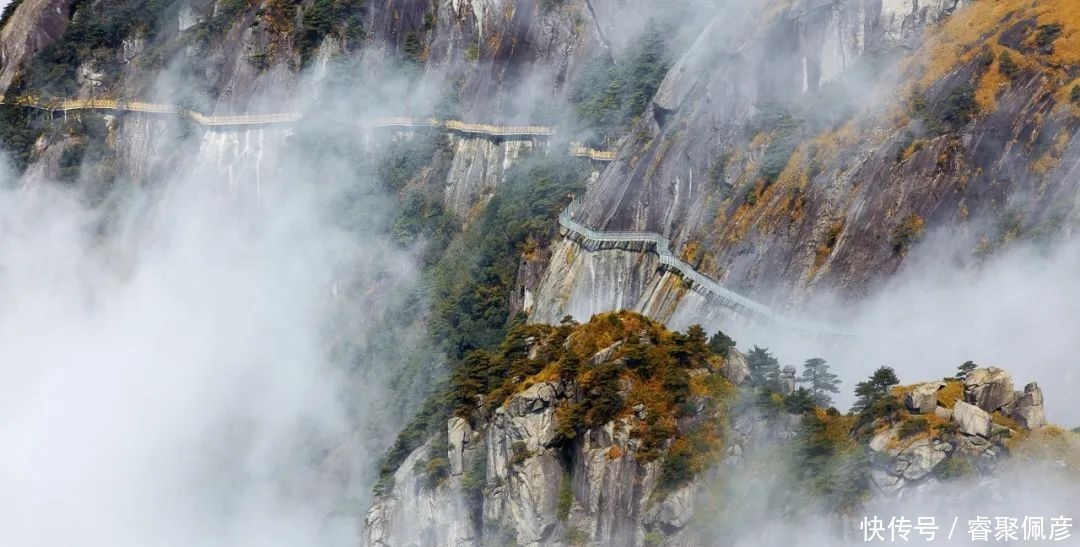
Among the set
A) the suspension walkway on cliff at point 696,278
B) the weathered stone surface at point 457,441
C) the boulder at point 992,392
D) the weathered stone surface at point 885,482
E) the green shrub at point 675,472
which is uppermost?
the boulder at point 992,392

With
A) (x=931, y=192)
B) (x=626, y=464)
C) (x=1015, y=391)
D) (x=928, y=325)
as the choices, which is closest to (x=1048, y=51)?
(x=931, y=192)

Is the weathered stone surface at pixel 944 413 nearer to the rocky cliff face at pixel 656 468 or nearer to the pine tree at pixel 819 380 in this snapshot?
the rocky cliff face at pixel 656 468

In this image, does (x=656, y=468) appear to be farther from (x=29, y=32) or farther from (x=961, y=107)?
(x=29, y=32)

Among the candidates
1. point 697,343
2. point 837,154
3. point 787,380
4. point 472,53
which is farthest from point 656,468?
point 472,53

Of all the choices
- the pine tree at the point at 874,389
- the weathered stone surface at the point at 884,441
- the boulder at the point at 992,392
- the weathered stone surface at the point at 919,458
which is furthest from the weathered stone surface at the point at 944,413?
the pine tree at the point at 874,389

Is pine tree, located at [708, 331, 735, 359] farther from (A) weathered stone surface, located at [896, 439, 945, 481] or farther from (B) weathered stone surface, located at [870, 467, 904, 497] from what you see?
(A) weathered stone surface, located at [896, 439, 945, 481]

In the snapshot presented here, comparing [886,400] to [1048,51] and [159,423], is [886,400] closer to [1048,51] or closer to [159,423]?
[1048,51]

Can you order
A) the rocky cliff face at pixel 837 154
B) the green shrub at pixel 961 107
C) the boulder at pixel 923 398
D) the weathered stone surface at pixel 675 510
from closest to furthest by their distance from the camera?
the boulder at pixel 923 398, the weathered stone surface at pixel 675 510, the rocky cliff face at pixel 837 154, the green shrub at pixel 961 107
